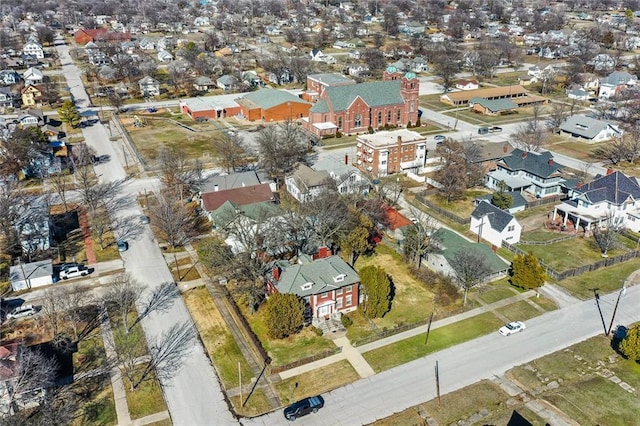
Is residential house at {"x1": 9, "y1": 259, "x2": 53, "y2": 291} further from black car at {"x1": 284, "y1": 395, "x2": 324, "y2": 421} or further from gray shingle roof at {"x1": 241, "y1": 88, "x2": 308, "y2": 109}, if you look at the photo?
gray shingle roof at {"x1": 241, "y1": 88, "x2": 308, "y2": 109}

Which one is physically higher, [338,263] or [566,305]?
[338,263]

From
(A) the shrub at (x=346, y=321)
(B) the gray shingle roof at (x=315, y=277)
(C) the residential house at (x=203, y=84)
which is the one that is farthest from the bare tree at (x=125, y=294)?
(C) the residential house at (x=203, y=84)

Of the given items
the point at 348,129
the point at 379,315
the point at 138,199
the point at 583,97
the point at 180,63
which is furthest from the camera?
the point at 180,63

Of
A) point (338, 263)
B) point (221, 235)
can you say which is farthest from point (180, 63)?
Result: point (338, 263)

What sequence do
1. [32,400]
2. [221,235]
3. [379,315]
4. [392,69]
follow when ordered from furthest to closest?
1. [392,69]
2. [221,235]
3. [379,315]
4. [32,400]

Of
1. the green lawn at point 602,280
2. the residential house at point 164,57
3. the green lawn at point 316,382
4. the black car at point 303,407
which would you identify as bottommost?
the green lawn at point 602,280

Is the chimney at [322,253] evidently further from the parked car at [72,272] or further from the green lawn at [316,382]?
the parked car at [72,272]

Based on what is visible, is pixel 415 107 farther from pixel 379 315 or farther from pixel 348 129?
pixel 379 315
